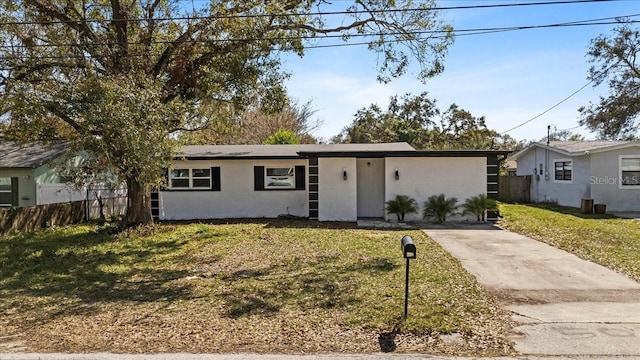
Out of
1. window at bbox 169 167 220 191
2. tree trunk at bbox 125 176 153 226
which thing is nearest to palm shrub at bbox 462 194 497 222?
window at bbox 169 167 220 191

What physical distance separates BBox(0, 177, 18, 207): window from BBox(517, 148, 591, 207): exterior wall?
22.5 metres

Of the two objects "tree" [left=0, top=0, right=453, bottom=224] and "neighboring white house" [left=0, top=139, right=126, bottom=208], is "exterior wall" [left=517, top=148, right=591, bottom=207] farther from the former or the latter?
"neighboring white house" [left=0, top=139, right=126, bottom=208]

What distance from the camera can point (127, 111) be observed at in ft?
29.9

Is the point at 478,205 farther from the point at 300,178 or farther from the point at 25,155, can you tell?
the point at 25,155

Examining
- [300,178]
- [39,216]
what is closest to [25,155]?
[39,216]

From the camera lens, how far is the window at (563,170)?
19156mm

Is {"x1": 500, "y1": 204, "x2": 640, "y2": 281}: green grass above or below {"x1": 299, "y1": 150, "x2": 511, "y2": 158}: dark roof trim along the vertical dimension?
below

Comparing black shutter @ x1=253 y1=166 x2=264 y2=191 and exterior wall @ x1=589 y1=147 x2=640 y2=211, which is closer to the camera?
black shutter @ x1=253 y1=166 x2=264 y2=191

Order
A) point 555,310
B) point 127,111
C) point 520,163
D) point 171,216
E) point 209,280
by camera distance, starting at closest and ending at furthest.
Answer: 1. point 555,310
2. point 209,280
3. point 127,111
4. point 171,216
5. point 520,163

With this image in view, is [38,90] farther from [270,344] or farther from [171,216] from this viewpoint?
[270,344]

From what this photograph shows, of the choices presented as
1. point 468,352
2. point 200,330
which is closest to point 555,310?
point 468,352

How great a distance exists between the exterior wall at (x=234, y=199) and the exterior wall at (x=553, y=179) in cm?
1149

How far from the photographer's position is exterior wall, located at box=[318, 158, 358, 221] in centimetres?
1462

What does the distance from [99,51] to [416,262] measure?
936cm
